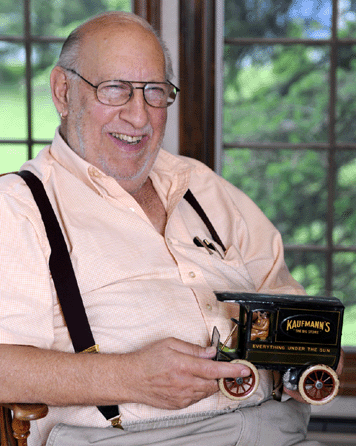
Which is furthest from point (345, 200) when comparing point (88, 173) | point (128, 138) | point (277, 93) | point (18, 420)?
point (18, 420)

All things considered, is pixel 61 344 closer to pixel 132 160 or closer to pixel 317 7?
pixel 132 160

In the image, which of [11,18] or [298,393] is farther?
[11,18]

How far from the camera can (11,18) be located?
8.14ft

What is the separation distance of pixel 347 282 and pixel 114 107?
1.65 meters

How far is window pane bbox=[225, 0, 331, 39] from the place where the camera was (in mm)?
2484

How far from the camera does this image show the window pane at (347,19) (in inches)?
97.5

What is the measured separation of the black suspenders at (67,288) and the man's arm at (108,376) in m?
0.07

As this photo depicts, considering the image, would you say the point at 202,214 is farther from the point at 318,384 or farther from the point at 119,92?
the point at 318,384

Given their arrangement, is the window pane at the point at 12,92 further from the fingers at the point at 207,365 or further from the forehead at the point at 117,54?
the fingers at the point at 207,365

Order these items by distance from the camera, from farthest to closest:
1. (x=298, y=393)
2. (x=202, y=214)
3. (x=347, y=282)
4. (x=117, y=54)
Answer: (x=347, y=282) → (x=202, y=214) → (x=117, y=54) → (x=298, y=393)

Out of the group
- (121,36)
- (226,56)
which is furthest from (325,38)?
(121,36)

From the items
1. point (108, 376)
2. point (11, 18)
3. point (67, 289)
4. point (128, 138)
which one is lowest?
point (108, 376)

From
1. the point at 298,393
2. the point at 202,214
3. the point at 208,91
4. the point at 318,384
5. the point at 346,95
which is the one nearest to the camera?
the point at 318,384

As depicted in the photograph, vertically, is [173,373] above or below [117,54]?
below
